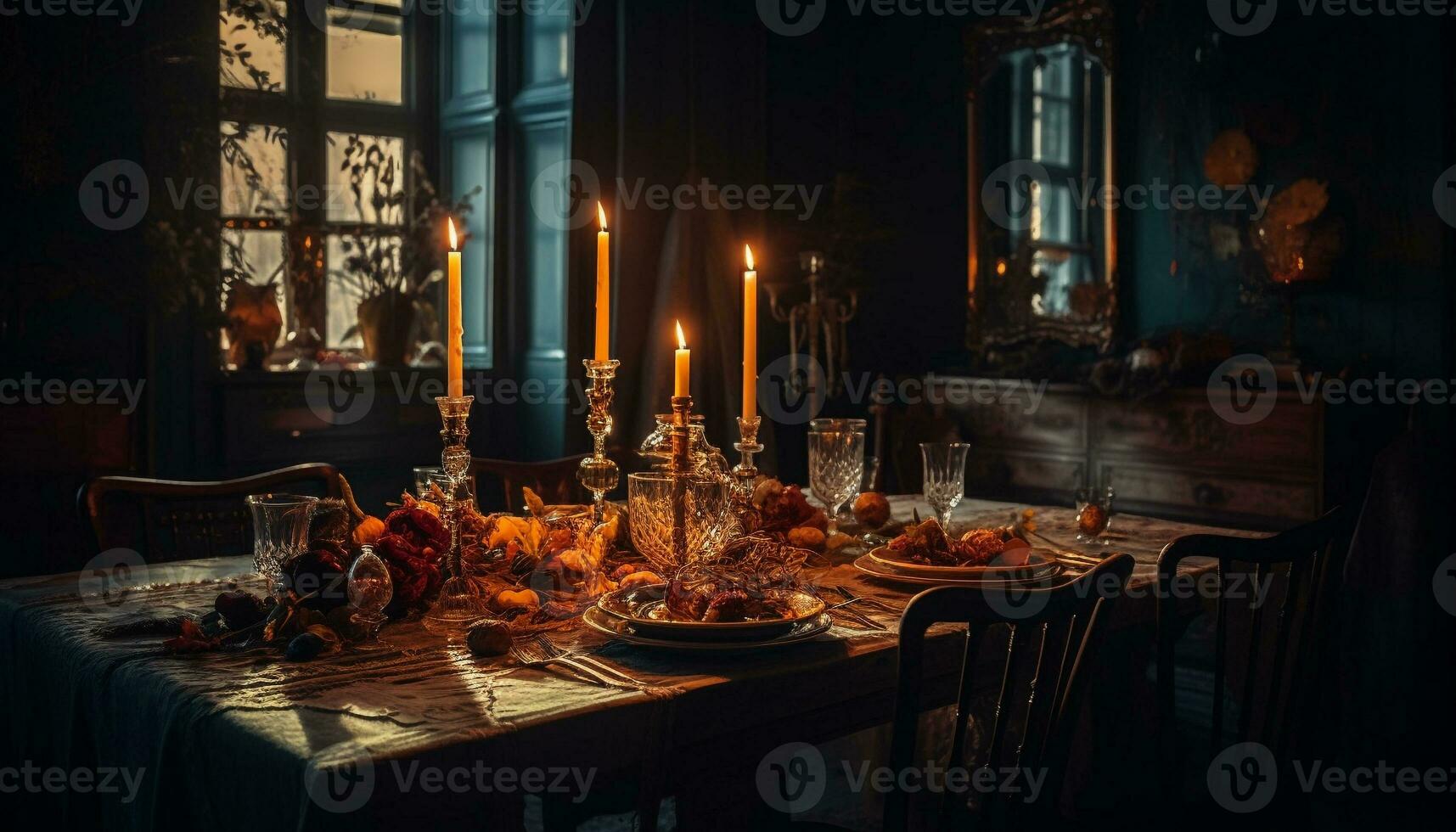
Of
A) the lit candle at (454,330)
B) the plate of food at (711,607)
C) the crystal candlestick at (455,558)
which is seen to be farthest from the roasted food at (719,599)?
the lit candle at (454,330)

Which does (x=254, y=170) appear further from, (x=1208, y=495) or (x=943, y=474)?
(x=1208, y=495)

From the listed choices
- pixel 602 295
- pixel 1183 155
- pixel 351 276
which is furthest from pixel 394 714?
pixel 1183 155

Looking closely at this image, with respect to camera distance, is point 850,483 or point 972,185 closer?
point 850,483

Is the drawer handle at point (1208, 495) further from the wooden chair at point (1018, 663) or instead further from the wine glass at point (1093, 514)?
the wooden chair at point (1018, 663)

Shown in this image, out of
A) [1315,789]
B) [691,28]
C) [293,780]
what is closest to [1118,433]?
[1315,789]

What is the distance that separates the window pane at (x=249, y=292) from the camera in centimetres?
410

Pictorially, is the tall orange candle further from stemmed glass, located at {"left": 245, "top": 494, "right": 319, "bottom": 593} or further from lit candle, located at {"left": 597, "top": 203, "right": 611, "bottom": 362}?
stemmed glass, located at {"left": 245, "top": 494, "right": 319, "bottom": 593}

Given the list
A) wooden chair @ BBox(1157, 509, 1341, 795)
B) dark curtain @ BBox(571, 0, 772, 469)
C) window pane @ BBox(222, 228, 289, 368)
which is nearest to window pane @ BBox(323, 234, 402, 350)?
window pane @ BBox(222, 228, 289, 368)

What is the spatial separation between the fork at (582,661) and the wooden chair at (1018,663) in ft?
0.96

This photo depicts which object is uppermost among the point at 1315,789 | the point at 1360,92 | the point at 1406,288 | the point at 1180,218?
the point at 1360,92

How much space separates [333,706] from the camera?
1258 millimetres

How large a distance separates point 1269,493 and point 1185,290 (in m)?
0.91

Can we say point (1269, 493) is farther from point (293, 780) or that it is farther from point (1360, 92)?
point (293, 780)

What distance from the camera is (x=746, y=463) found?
202cm
